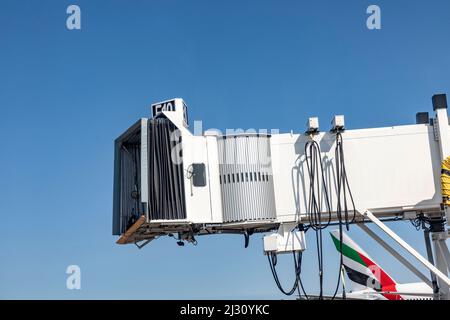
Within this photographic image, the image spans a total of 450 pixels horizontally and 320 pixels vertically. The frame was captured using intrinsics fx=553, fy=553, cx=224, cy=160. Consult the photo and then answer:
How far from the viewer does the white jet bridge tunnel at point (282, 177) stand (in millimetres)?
12445

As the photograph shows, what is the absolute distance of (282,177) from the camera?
1291 cm

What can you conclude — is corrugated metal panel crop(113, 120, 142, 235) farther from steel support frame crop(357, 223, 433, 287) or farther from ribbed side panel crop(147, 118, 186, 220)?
steel support frame crop(357, 223, 433, 287)

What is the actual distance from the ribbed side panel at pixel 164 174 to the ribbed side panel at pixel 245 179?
1047mm

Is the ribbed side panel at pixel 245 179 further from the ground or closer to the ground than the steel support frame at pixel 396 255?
further from the ground

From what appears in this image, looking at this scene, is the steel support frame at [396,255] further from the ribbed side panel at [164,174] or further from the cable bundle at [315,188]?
the ribbed side panel at [164,174]

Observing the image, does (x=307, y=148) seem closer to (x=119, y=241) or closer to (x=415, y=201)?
(x=415, y=201)

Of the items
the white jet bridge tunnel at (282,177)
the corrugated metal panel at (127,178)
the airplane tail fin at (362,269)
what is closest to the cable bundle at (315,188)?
the white jet bridge tunnel at (282,177)

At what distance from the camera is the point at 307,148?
42.6 feet

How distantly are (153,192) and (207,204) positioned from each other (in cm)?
126

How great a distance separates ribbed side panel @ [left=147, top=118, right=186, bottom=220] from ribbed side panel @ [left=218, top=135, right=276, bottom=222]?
1.05m

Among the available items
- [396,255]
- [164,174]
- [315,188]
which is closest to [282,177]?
[315,188]

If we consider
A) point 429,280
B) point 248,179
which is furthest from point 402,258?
point 248,179

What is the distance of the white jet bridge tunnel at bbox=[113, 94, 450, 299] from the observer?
12.4 metres

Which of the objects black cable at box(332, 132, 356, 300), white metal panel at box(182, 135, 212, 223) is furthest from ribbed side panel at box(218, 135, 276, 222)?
black cable at box(332, 132, 356, 300)
